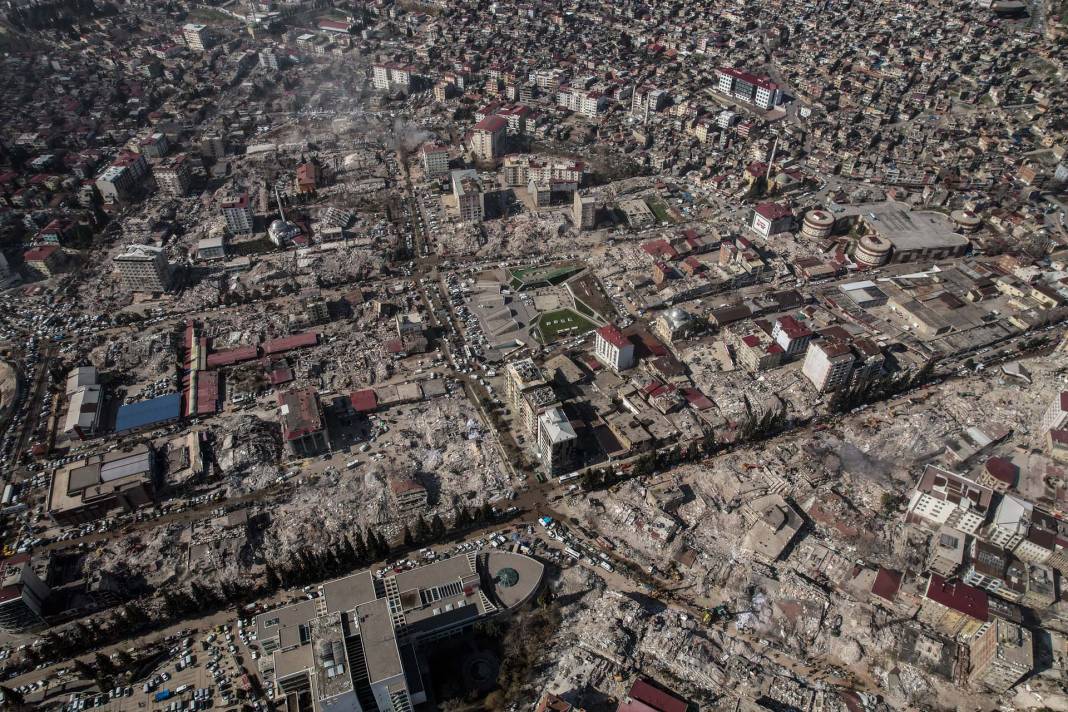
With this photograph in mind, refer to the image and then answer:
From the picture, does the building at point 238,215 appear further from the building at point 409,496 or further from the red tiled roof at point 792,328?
the red tiled roof at point 792,328

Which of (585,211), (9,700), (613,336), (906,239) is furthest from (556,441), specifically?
(906,239)

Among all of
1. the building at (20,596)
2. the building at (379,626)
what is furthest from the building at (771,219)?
the building at (20,596)

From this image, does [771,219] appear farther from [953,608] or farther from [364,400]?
[364,400]

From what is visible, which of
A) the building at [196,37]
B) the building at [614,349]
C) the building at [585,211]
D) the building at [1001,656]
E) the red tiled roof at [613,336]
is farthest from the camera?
the building at [196,37]

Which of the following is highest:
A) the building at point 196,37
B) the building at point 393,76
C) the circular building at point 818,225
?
the building at point 196,37

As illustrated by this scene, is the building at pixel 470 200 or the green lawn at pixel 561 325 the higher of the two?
the building at pixel 470 200

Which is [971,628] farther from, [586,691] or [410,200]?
[410,200]
